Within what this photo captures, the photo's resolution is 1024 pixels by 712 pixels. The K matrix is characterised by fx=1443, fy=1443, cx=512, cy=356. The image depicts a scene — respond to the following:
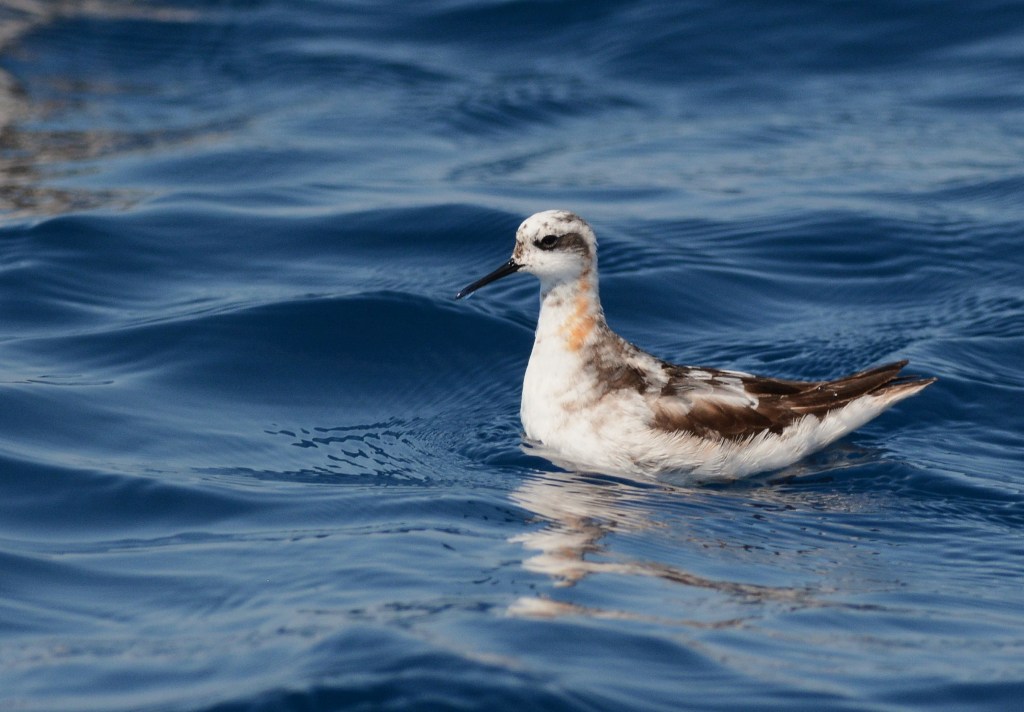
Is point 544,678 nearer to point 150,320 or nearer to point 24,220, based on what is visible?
point 150,320

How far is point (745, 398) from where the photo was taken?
31.2ft

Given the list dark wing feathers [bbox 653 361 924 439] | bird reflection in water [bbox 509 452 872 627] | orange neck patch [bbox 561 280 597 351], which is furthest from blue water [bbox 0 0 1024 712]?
orange neck patch [bbox 561 280 597 351]

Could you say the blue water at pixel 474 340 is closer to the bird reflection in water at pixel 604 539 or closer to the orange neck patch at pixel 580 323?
the bird reflection in water at pixel 604 539

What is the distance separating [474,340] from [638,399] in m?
2.76

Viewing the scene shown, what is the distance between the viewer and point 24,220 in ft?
45.0

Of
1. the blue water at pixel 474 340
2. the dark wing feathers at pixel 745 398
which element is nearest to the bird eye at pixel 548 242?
the dark wing feathers at pixel 745 398

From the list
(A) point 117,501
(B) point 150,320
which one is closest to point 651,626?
(A) point 117,501

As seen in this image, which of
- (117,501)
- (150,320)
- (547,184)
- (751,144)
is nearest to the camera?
(117,501)

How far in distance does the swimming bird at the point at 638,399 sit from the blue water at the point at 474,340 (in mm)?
252

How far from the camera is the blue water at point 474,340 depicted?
21.1 feet

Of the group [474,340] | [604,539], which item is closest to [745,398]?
[604,539]

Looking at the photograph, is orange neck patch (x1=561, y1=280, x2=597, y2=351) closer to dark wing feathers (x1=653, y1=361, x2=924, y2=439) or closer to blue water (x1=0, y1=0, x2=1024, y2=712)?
dark wing feathers (x1=653, y1=361, x2=924, y2=439)

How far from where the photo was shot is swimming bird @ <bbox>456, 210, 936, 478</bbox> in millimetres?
9227

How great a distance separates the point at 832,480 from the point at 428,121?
9.43 metres
